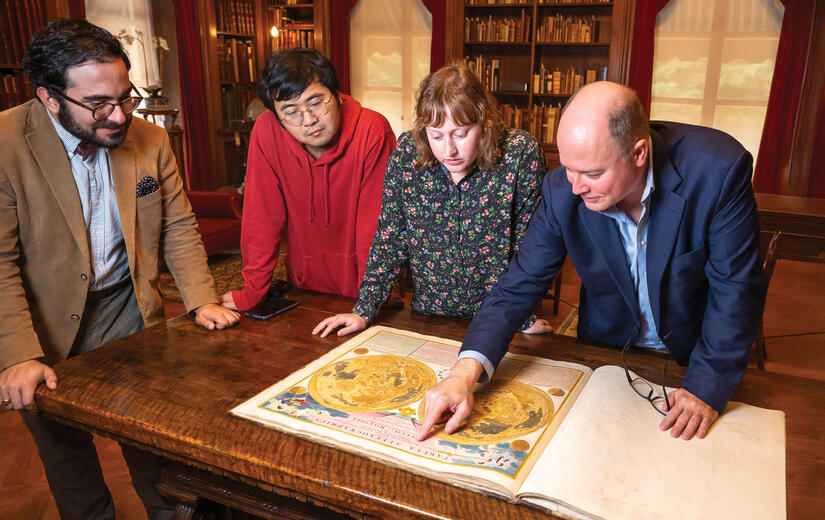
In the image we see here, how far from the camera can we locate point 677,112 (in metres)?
5.68

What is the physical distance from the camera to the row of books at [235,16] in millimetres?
6074

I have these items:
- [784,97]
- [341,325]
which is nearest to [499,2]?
[784,97]

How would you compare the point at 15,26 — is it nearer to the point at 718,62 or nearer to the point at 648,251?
the point at 648,251

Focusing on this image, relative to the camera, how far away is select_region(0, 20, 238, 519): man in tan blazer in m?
1.37

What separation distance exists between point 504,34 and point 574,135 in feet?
17.2

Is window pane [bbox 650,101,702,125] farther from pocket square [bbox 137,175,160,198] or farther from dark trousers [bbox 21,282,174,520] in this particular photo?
dark trousers [bbox 21,282,174,520]

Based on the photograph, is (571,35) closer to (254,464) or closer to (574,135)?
(574,135)

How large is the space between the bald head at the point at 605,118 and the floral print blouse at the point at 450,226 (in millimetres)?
450

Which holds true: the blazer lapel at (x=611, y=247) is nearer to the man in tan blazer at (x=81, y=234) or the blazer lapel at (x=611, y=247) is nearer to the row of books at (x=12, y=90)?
the man in tan blazer at (x=81, y=234)

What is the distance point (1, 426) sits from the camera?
2.53 meters

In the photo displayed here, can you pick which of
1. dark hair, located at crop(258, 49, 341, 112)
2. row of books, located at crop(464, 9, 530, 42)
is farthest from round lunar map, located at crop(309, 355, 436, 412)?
row of books, located at crop(464, 9, 530, 42)

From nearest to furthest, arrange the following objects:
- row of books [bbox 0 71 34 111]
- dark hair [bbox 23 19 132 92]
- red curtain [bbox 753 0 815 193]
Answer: dark hair [bbox 23 19 132 92]
row of books [bbox 0 71 34 111]
red curtain [bbox 753 0 815 193]

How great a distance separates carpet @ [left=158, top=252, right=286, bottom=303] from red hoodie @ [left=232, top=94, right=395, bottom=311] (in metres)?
1.95

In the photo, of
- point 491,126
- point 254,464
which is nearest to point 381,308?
point 491,126
